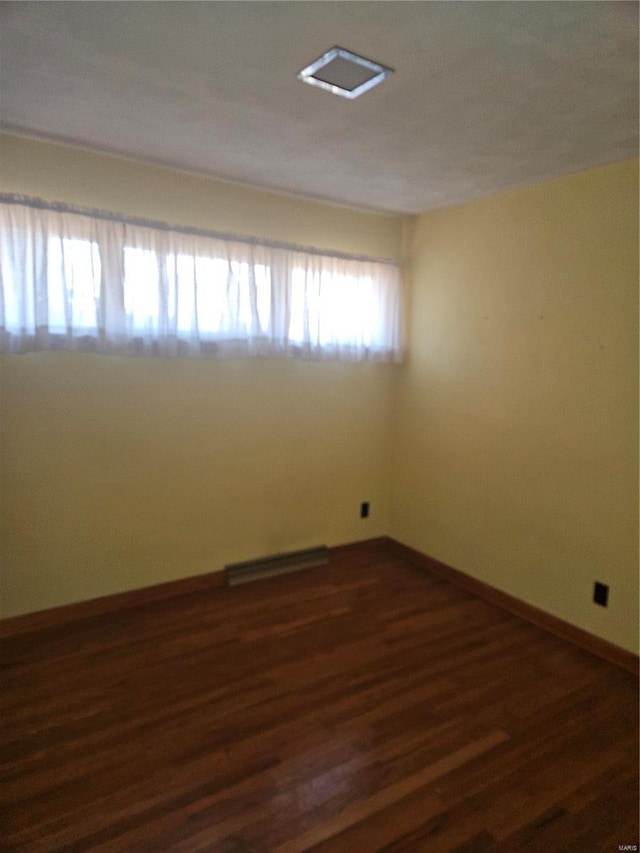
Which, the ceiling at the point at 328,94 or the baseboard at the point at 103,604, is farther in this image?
the baseboard at the point at 103,604

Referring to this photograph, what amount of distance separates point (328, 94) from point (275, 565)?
9.04ft

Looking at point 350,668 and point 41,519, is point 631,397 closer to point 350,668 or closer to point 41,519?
point 350,668

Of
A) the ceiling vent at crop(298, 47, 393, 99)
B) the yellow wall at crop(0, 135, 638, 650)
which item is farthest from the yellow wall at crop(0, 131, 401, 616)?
the ceiling vent at crop(298, 47, 393, 99)

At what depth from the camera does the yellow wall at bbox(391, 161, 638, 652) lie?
271cm

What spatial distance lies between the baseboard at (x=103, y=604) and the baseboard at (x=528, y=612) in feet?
4.64

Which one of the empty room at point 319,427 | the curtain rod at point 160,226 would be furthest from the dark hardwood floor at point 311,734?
the curtain rod at point 160,226

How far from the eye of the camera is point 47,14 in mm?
1573

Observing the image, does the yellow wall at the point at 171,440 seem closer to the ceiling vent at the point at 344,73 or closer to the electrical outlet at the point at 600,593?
the ceiling vent at the point at 344,73

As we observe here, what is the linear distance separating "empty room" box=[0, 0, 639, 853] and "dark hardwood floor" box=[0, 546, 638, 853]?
1 centimetres

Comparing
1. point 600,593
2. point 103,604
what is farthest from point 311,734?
point 600,593

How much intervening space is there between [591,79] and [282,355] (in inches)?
82.6

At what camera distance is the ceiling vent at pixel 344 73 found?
175 centimetres

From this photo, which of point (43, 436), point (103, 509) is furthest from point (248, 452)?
point (43, 436)

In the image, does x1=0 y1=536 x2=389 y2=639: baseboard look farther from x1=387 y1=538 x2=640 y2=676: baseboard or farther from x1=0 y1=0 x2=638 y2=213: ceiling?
x1=0 y1=0 x2=638 y2=213: ceiling
